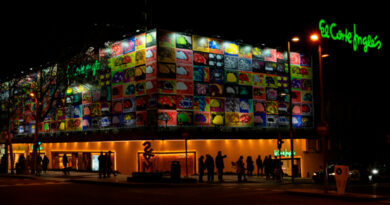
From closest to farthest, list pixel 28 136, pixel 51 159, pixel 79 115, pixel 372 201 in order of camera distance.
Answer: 1. pixel 372 201
2. pixel 79 115
3. pixel 51 159
4. pixel 28 136

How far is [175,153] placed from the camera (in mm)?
35125

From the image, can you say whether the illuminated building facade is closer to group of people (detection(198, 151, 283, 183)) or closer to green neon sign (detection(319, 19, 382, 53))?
group of people (detection(198, 151, 283, 183))

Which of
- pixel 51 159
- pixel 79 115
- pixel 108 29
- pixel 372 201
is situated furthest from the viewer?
pixel 51 159

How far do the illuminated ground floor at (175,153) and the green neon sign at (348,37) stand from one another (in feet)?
34.4

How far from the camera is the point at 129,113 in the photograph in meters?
36.3

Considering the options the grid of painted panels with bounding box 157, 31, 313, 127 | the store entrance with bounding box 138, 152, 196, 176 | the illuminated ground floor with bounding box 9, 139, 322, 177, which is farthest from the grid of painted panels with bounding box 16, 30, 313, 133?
the store entrance with bounding box 138, 152, 196, 176

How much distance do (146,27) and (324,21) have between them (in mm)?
16757

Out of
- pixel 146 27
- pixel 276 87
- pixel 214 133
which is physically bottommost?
pixel 214 133

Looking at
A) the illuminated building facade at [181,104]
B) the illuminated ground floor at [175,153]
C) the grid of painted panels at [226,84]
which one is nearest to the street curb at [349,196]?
the illuminated building facade at [181,104]

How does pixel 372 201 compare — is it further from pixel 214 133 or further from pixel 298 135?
pixel 298 135

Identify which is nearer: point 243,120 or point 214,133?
point 214,133

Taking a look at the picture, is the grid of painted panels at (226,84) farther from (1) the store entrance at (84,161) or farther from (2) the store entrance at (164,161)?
(1) the store entrance at (84,161)

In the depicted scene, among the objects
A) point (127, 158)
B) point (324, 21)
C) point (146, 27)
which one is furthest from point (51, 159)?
point (324, 21)

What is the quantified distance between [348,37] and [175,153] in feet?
70.6
